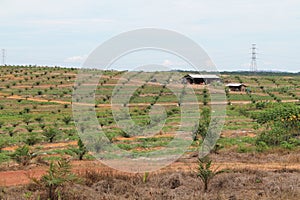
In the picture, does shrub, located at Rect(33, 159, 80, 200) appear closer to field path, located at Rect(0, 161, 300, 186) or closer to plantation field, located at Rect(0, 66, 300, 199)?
plantation field, located at Rect(0, 66, 300, 199)

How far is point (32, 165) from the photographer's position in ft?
44.6

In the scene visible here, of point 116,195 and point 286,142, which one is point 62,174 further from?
point 286,142

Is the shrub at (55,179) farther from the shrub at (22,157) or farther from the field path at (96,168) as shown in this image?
the shrub at (22,157)

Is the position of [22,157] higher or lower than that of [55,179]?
lower

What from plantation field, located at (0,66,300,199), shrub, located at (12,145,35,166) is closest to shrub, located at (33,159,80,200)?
plantation field, located at (0,66,300,199)

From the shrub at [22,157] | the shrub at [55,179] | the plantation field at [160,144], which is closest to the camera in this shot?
the shrub at [55,179]

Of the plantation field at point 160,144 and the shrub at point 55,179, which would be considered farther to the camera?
the plantation field at point 160,144

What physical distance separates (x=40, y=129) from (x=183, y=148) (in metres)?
12.8

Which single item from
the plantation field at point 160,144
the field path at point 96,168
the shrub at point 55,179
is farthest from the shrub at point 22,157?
the shrub at point 55,179

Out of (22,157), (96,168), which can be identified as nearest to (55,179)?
(96,168)

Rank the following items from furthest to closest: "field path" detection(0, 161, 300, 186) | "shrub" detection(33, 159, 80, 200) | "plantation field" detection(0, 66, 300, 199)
→ "field path" detection(0, 161, 300, 186)
"plantation field" detection(0, 66, 300, 199)
"shrub" detection(33, 159, 80, 200)

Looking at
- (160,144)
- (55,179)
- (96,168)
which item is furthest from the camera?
(160,144)

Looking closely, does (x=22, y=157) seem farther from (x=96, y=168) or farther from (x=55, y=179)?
(x=55, y=179)

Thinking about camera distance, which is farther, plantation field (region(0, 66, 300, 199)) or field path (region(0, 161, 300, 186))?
field path (region(0, 161, 300, 186))
